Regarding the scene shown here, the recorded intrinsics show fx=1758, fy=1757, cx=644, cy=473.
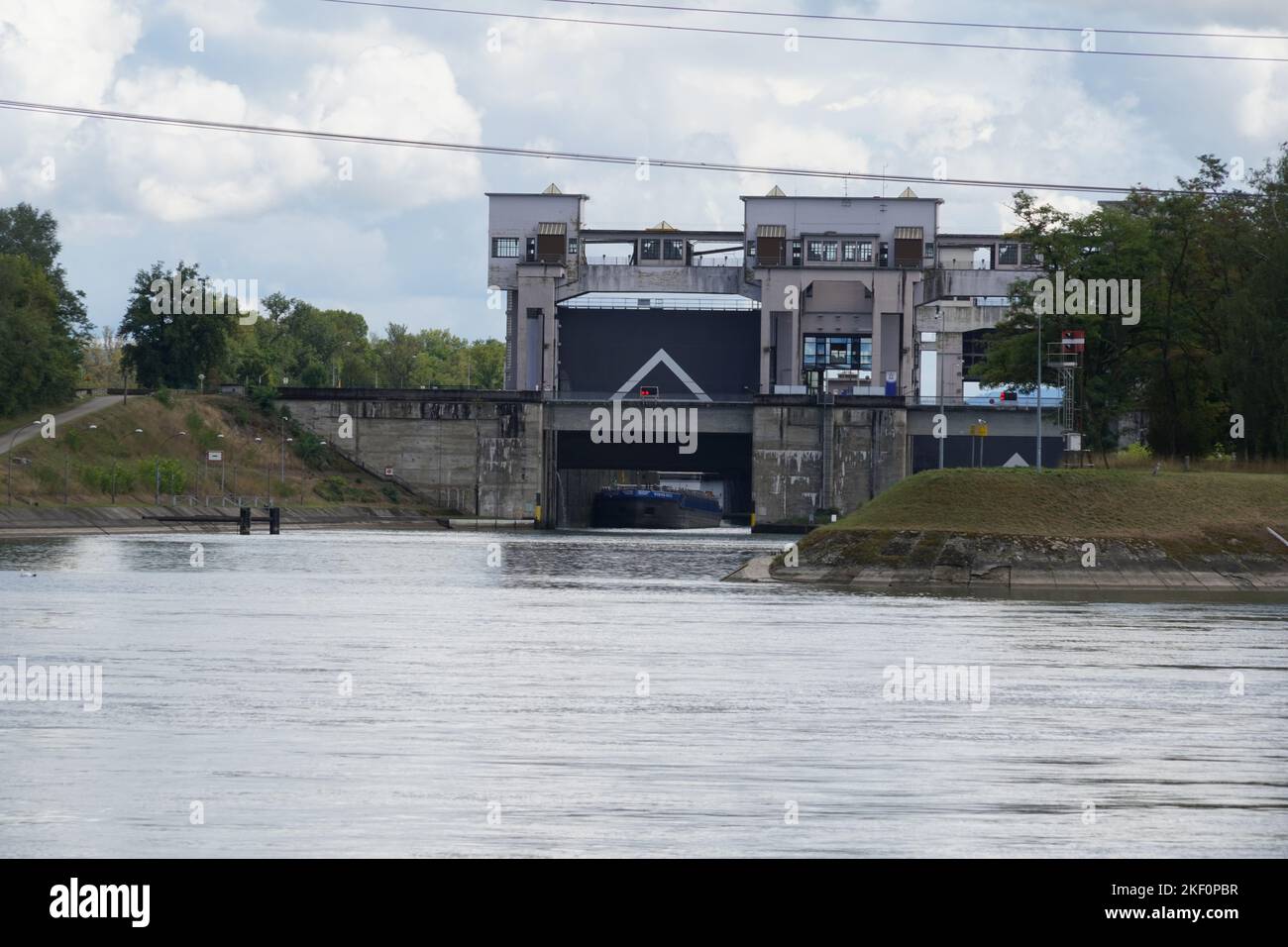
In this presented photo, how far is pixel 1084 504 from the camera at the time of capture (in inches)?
2965

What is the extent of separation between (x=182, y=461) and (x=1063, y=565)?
10678 cm

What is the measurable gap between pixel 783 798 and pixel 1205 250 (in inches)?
3753

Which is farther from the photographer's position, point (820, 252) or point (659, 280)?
point (659, 280)

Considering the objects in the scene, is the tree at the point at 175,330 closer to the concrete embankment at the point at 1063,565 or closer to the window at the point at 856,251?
the window at the point at 856,251

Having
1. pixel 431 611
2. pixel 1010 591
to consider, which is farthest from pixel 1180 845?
pixel 1010 591

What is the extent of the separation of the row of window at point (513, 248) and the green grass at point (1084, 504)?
91951 millimetres

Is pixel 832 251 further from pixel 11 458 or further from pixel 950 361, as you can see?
pixel 11 458

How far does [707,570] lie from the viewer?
88875 millimetres

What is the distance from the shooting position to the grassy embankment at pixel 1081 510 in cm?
7344

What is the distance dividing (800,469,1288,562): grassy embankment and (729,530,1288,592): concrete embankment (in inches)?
13.5

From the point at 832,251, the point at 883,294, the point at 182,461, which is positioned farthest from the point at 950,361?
the point at 182,461

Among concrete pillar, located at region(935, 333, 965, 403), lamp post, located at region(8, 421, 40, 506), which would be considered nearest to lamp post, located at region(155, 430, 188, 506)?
lamp post, located at region(8, 421, 40, 506)

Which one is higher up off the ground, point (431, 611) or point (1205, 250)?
point (1205, 250)
